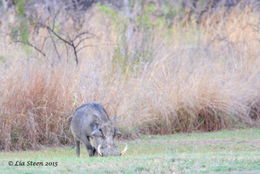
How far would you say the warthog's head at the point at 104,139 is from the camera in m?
9.83

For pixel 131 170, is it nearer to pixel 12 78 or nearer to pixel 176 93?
pixel 12 78

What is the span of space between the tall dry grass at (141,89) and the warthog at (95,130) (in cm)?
197

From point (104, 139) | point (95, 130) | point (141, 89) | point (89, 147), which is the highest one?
point (141, 89)

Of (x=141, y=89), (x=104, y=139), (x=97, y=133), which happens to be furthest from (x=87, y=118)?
(x=141, y=89)

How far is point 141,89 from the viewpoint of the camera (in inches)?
571

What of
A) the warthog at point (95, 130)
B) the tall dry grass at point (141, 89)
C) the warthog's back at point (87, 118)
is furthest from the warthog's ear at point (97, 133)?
the tall dry grass at point (141, 89)

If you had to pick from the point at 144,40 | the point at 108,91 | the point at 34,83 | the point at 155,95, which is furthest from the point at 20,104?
the point at 144,40

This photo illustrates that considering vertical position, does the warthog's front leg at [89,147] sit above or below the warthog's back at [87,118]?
below

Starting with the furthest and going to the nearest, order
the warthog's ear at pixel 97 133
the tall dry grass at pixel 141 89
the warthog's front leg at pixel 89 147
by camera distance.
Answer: the tall dry grass at pixel 141 89, the warthog's front leg at pixel 89 147, the warthog's ear at pixel 97 133

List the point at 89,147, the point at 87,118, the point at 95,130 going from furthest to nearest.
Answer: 1. the point at 87,118
2. the point at 89,147
3. the point at 95,130

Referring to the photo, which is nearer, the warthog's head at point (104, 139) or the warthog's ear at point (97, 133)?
the warthog's head at point (104, 139)

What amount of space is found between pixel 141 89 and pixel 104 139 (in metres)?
4.66

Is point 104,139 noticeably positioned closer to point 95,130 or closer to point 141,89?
point 95,130

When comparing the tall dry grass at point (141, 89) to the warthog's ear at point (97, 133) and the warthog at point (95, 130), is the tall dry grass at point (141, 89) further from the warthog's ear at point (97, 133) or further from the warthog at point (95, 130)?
the warthog's ear at point (97, 133)
